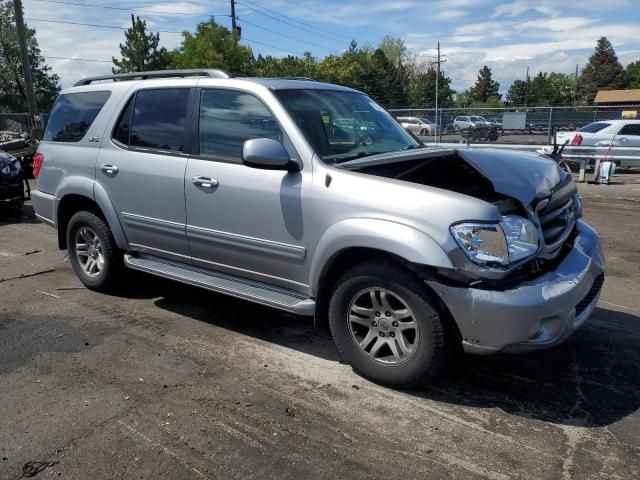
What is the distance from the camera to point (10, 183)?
982 cm

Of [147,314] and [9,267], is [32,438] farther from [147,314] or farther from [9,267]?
[9,267]

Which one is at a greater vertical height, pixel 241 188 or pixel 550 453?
pixel 241 188

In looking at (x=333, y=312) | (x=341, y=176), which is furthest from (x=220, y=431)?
(x=341, y=176)

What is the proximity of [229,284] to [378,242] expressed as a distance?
1.42m

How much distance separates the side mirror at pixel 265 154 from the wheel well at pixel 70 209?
230 centimetres

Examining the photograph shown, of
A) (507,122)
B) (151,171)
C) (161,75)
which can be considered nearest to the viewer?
(151,171)

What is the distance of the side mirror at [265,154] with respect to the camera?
373 cm

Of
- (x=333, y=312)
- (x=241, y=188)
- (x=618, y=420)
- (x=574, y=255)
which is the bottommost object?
(x=618, y=420)

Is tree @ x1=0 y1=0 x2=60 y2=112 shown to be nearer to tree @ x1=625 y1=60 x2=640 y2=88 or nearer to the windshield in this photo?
the windshield

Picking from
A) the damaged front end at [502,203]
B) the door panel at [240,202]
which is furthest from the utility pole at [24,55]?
the damaged front end at [502,203]

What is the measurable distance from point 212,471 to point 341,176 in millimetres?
1878

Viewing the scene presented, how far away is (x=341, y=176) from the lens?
3670mm

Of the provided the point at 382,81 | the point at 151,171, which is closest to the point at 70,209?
the point at 151,171

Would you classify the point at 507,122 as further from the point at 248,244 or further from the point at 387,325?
the point at 387,325
